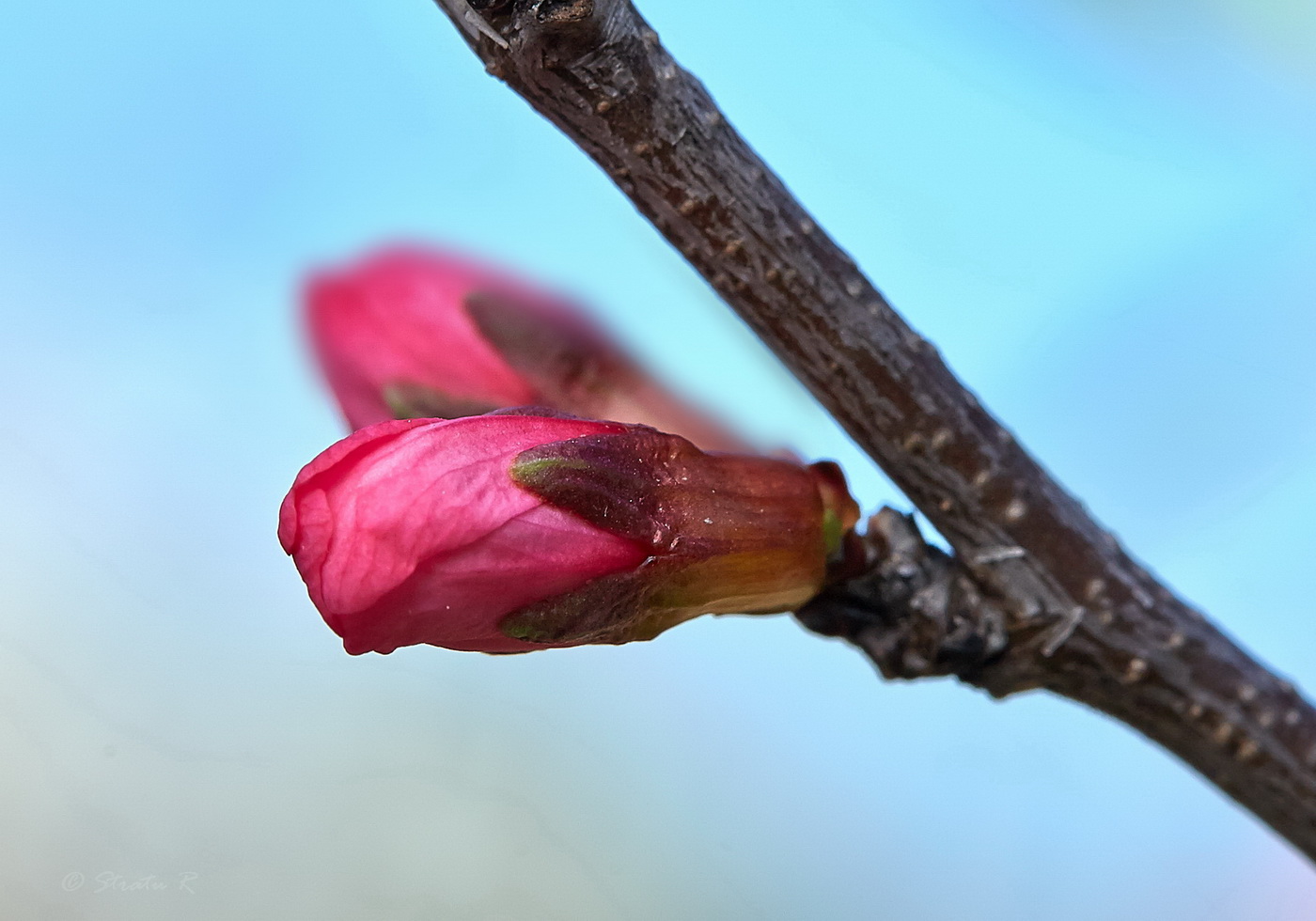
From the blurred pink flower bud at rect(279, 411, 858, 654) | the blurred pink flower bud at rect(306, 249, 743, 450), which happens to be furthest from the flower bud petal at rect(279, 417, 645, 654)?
the blurred pink flower bud at rect(306, 249, 743, 450)

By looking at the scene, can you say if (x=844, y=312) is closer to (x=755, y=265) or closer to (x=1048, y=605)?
(x=755, y=265)

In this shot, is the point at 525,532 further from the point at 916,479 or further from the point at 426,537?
the point at 916,479

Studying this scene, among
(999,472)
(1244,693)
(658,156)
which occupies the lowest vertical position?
(1244,693)

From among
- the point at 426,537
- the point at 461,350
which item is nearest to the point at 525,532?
the point at 426,537

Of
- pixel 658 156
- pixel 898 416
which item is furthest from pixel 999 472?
pixel 658 156

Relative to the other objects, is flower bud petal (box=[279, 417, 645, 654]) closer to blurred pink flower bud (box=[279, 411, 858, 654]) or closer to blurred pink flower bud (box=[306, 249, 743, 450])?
blurred pink flower bud (box=[279, 411, 858, 654])

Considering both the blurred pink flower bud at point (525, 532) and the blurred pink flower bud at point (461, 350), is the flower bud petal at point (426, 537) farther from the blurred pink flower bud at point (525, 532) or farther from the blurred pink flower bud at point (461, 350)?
the blurred pink flower bud at point (461, 350)
